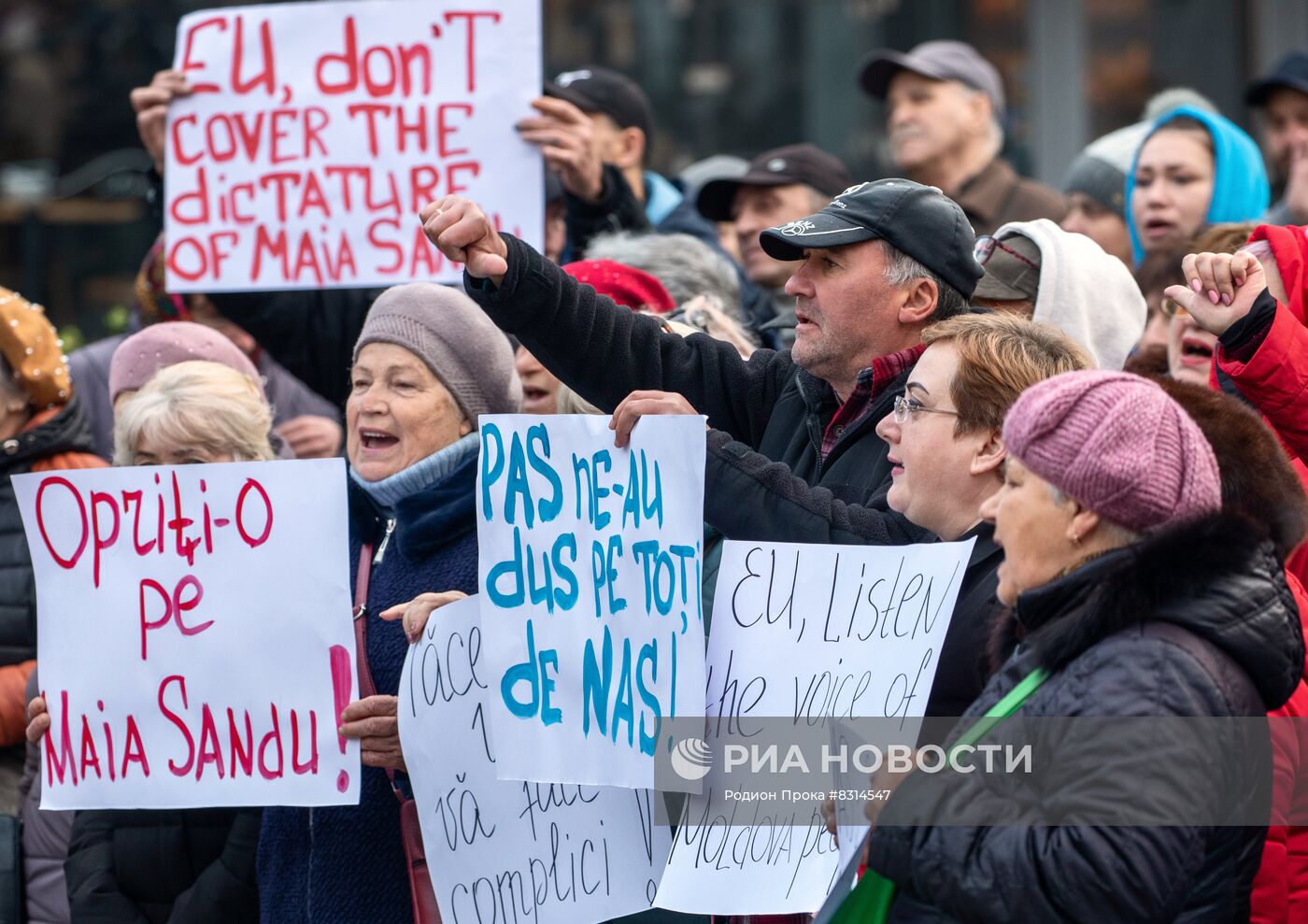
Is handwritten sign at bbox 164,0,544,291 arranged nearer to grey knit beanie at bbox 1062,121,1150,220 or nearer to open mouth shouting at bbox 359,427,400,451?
open mouth shouting at bbox 359,427,400,451

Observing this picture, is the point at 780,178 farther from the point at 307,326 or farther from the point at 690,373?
the point at 690,373

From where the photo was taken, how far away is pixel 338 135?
4.65m

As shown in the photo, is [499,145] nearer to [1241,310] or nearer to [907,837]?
[1241,310]

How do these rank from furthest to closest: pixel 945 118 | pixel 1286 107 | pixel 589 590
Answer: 1. pixel 945 118
2. pixel 1286 107
3. pixel 589 590

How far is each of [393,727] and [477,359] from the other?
0.82 meters

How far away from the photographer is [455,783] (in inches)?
125

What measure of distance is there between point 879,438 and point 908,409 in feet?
0.98

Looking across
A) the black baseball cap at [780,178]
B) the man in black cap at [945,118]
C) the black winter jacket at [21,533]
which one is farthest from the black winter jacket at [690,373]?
the man in black cap at [945,118]

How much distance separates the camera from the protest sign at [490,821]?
10.1 feet

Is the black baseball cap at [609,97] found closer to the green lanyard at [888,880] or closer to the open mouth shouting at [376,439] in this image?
the open mouth shouting at [376,439]

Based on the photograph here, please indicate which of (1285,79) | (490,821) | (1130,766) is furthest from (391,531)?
(1285,79)

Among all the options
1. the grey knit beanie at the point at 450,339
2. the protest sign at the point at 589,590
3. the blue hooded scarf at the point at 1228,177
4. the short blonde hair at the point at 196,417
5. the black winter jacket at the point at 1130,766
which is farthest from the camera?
the blue hooded scarf at the point at 1228,177

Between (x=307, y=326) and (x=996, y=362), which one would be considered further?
(x=307, y=326)

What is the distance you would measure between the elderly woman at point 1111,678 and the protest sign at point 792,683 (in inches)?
11.9
